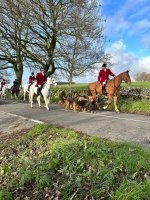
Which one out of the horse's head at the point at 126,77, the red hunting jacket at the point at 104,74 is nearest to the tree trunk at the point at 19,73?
the red hunting jacket at the point at 104,74

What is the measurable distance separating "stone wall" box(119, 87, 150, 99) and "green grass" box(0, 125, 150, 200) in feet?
48.0

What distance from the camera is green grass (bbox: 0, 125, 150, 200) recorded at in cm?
737

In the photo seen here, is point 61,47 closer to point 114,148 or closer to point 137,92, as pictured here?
point 137,92

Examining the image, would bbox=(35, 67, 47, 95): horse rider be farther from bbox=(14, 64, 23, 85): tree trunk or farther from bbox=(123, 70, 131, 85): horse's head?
bbox=(14, 64, 23, 85): tree trunk

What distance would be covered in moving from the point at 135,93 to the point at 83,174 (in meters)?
17.9

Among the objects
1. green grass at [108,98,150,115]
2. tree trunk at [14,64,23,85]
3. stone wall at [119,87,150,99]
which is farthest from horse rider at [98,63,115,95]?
tree trunk at [14,64,23,85]

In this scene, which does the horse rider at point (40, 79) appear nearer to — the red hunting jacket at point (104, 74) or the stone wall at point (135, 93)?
the red hunting jacket at point (104, 74)

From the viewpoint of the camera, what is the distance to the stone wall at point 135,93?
79.3 ft

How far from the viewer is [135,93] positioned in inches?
998

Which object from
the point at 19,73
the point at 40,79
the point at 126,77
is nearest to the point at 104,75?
the point at 126,77

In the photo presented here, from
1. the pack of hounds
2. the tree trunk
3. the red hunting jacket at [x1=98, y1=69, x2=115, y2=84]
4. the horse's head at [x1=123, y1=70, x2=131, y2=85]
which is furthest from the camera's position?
the tree trunk

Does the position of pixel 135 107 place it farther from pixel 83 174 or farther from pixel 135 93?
pixel 83 174

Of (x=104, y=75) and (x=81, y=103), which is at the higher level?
(x=104, y=75)

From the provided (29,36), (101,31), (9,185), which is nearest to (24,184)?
(9,185)
